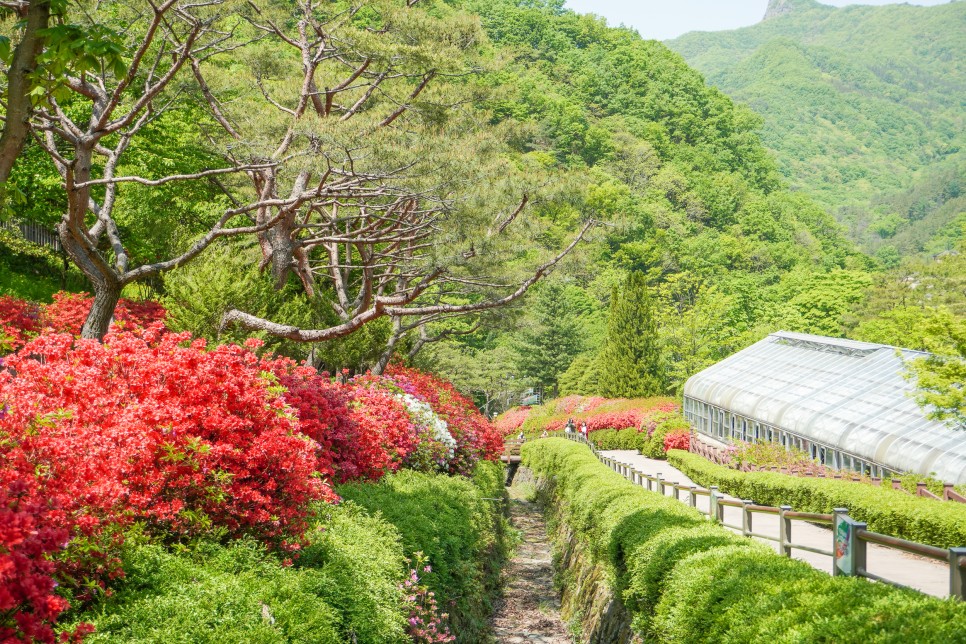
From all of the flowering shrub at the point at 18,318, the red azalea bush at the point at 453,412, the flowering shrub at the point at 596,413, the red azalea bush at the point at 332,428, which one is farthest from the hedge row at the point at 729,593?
the flowering shrub at the point at 596,413

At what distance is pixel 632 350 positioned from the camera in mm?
51094

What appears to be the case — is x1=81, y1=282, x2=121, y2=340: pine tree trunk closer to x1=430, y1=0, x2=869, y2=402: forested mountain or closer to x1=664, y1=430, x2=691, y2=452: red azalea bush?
x1=664, y1=430, x2=691, y2=452: red azalea bush

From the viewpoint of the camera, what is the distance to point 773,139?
16488 cm

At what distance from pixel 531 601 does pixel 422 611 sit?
898 cm

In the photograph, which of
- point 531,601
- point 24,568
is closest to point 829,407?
point 531,601

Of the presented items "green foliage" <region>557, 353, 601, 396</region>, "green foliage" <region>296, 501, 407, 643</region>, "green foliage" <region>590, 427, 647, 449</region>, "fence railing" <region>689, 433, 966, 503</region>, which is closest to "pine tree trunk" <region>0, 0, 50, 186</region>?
"green foliage" <region>296, 501, 407, 643</region>

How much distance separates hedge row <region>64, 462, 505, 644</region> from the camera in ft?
18.5

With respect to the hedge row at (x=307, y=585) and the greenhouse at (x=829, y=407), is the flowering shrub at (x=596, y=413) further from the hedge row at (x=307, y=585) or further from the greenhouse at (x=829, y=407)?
the hedge row at (x=307, y=585)

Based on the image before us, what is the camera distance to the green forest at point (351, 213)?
14141 mm

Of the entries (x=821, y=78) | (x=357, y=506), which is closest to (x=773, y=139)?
(x=821, y=78)

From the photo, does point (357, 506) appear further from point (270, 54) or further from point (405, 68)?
point (270, 54)

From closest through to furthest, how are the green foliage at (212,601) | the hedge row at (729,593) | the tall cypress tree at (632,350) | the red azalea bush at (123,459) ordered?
the red azalea bush at (123,459)
the hedge row at (729,593)
the green foliage at (212,601)
the tall cypress tree at (632,350)

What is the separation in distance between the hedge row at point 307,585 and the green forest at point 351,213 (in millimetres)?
2814

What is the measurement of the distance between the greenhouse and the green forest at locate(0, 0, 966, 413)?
2154 millimetres
